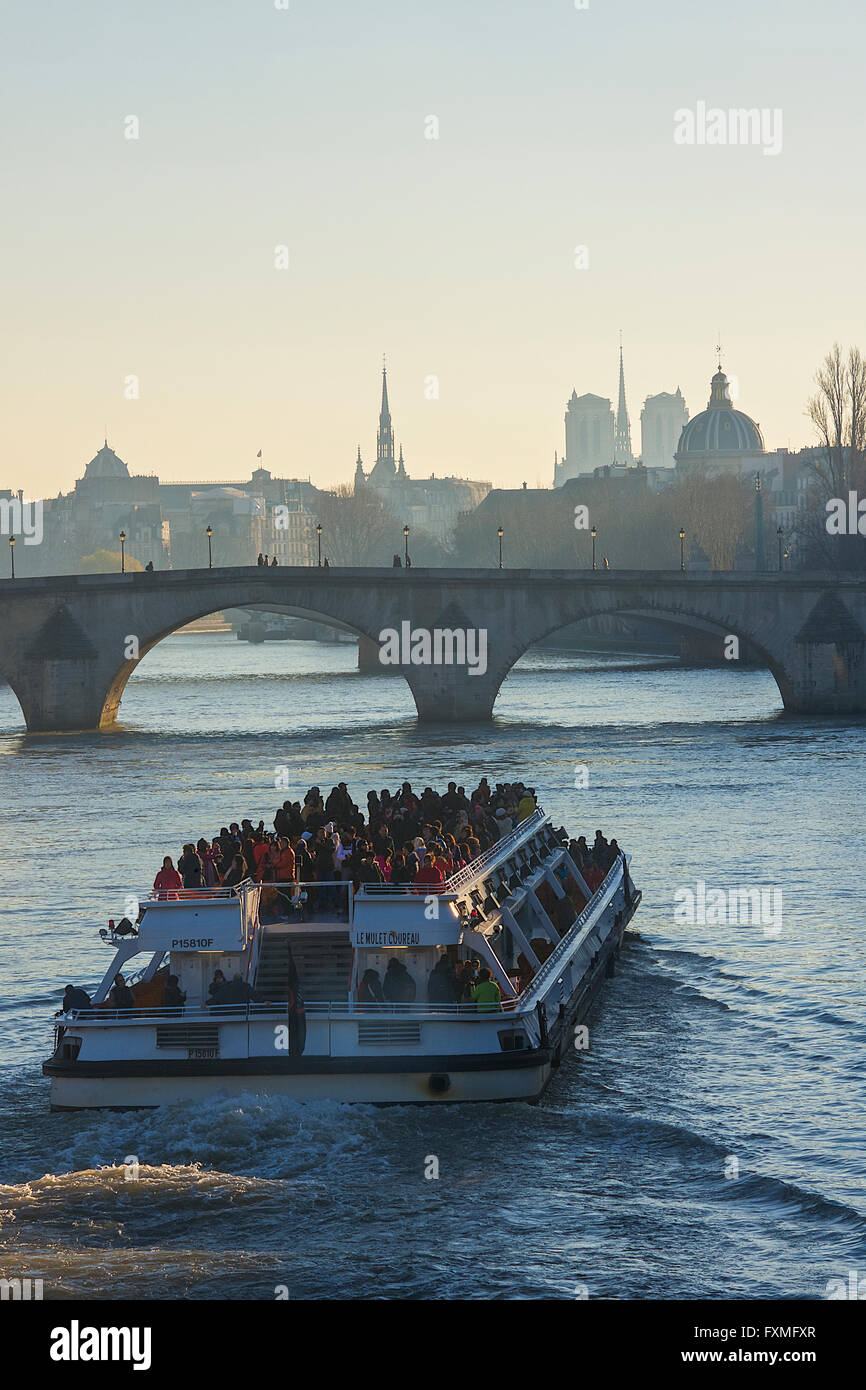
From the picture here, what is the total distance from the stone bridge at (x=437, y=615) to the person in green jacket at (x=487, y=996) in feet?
157

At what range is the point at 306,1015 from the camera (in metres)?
22.6

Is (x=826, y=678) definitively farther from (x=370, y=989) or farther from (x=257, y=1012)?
(x=257, y=1012)

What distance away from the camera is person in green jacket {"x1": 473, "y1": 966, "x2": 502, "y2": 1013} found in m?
22.9

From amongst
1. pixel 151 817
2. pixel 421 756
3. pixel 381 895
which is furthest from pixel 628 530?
pixel 381 895

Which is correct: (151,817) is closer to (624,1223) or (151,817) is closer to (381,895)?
(381,895)

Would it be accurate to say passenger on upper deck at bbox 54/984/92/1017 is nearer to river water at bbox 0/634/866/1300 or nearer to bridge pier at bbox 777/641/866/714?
river water at bbox 0/634/866/1300

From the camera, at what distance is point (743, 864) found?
130 feet

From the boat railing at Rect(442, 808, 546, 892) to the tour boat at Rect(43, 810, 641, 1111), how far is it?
0.08 m

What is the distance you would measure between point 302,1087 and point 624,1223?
13.7 feet

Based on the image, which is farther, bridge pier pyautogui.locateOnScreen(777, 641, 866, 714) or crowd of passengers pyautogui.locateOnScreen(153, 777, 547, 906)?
bridge pier pyautogui.locateOnScreen(777, 641, 866, 714)

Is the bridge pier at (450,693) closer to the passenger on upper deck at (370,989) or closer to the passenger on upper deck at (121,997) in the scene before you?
the passenger on upper deck at (370,989)

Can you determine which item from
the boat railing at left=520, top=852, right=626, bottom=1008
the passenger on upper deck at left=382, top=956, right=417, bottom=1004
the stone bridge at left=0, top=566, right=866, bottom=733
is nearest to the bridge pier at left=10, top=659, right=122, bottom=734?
the stone bridge at left=0, top=566, right=866, bottom=733

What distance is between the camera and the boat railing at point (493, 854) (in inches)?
958

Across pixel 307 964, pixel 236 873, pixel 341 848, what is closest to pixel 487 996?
pixel 307 964
